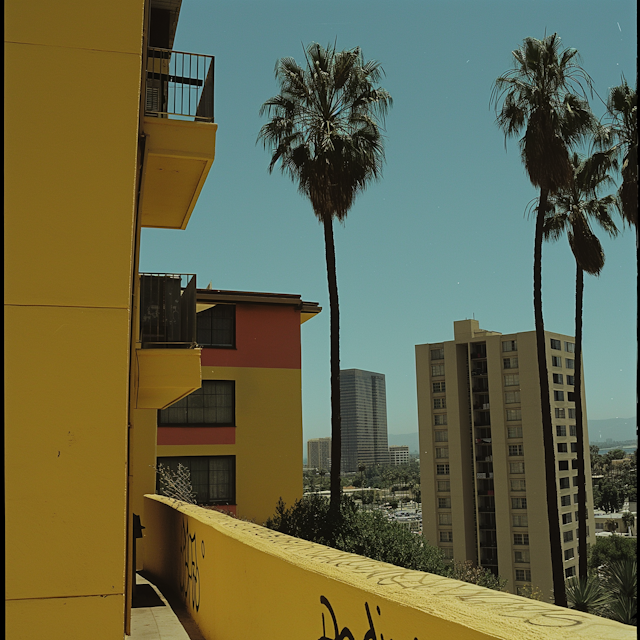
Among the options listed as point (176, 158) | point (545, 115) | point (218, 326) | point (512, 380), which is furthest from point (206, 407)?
point (512, 380)

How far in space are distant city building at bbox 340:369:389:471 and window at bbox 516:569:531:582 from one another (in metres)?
78.7

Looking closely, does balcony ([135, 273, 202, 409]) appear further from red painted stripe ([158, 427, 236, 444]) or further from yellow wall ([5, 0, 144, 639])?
red painted stripe ([158, 427, 236, 444])

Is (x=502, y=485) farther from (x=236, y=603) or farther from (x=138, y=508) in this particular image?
(x=236, y=603)

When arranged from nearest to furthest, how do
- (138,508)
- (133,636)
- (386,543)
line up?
(133,636) → (386,543) → (138,508)

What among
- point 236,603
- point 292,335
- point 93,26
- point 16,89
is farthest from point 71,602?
point 292,335

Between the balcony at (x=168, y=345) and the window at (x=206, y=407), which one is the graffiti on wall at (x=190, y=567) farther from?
the window at (x=206, y=407)

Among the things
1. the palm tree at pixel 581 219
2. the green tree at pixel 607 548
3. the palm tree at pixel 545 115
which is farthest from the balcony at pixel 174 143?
the green tree at pixel 607 548

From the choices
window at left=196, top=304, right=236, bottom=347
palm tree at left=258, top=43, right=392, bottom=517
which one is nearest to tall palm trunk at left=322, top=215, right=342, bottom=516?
palm tree at left=258, top=43, right=392, bottom=517

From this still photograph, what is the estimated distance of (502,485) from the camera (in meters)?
79.8

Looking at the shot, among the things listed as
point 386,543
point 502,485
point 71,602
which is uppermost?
point 71,602

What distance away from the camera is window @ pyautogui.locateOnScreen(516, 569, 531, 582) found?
73531 millimetres

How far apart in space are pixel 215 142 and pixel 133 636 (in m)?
5.53

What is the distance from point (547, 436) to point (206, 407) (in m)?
11.4

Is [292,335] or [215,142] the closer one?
[215,142]
